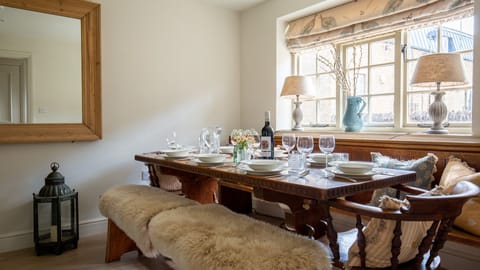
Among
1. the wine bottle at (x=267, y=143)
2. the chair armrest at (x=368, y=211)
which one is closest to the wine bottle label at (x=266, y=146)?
the wine bottle at (x=267, y=143)

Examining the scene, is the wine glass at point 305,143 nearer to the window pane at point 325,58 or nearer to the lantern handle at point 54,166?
the window pane at point 325,58

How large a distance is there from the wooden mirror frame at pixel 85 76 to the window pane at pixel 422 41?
277cm

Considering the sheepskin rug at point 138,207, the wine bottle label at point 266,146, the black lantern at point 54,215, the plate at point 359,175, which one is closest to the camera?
the plate at point 359,175

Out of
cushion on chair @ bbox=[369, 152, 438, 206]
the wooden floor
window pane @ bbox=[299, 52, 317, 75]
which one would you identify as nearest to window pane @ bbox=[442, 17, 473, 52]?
cushion on chair @ bbox=[369, 152, 438, 206]

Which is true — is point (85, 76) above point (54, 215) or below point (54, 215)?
above

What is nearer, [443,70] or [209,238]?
[209,238]

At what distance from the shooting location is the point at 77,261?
240cm

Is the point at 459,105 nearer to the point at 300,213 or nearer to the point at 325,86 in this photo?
the point at 325,86

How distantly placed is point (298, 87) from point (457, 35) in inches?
53.5

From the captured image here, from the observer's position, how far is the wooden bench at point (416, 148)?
81.5 inches

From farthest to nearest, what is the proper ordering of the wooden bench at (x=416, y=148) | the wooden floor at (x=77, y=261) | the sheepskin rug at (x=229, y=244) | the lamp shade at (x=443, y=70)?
the wooden floor at (x=77, y=261) < the lamp shade at (x=443, y=70) < the wooden bench at (x=416, y=148) < the sheepskin rug at (x=229, y=244)

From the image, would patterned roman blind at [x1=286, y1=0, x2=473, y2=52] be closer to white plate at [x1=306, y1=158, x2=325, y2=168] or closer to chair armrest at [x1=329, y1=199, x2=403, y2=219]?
white plate at [x1=306, y1=158, x2=325, y2=168]

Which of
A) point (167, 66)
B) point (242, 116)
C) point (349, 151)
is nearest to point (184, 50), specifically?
point (167, 66)

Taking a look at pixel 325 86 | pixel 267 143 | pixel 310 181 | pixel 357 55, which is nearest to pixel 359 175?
pixel 310 181
